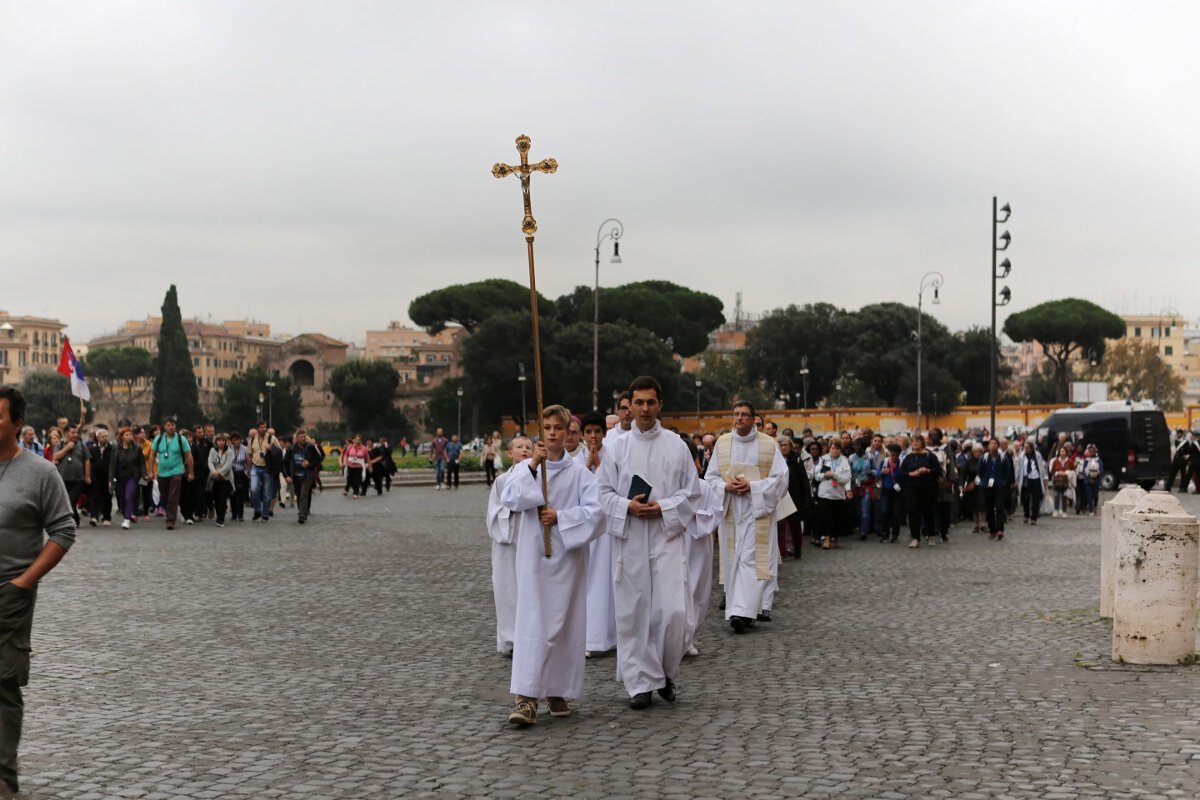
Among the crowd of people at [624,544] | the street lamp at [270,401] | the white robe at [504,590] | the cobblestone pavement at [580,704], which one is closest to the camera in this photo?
the cobblestone pavement at [580,704]

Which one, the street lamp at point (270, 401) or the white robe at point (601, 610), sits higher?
the street lamp at point (270, 401)

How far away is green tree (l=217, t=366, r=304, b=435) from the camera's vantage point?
373ft

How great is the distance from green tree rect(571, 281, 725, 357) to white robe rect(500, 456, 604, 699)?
86.2m

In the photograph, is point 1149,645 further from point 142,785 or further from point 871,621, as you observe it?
point 142,785

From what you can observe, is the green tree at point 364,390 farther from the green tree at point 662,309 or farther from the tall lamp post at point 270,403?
the green tree at point 662,309

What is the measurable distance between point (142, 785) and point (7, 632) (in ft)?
2.92

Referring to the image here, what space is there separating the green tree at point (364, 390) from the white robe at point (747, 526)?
98.1 meters

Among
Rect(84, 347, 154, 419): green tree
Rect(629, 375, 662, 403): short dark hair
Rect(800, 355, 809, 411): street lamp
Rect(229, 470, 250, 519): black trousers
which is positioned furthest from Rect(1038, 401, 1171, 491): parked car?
Rect(84, 347, 154, 419): green tree

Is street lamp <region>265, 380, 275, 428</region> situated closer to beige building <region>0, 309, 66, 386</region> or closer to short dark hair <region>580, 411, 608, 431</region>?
beige building <region>0, 309, 66, 386</region>

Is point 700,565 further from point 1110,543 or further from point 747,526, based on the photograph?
point 1110,543

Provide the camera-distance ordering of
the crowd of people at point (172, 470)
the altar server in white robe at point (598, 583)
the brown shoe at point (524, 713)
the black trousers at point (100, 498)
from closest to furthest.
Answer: the brown shoe at point (524, 713)
the altar server in white robe at point (598, 583)
the crowd of people at point (172, 470)
the black trousers at point (100, 498)

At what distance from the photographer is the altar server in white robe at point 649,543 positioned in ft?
28.3

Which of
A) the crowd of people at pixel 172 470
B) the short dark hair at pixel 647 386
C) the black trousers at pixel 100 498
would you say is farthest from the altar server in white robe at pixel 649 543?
the black trousers at pixel 100 498

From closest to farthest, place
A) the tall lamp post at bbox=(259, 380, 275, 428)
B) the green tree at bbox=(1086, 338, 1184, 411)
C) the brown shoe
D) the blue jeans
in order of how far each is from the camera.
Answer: the brown shoe < the blue jeans < the tall lamp post at bbox=(259, 380, 275, 428) < the green tree at bbox=(1086, 338, 1184, 411)
